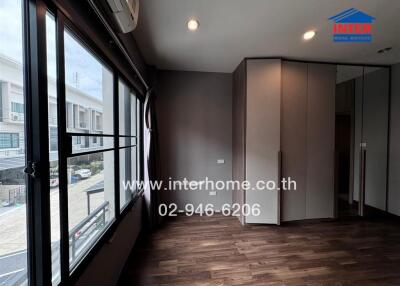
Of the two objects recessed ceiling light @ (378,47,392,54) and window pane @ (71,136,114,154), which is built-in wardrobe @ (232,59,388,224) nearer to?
recessed ceiling light @ (378,47,392,54)

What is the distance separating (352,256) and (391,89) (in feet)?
9.67

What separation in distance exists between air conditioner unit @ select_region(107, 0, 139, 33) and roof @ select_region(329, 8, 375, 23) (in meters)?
2.06

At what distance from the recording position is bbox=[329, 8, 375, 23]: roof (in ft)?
6.27

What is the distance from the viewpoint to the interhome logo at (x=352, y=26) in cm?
196

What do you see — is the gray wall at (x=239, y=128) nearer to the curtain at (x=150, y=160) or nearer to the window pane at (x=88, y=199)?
Answer: the curtain at (x=150, y=160)

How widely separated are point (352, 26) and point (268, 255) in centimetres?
295

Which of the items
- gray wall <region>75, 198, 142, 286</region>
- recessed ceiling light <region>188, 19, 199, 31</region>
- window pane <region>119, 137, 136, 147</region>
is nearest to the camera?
gray wall <region>75, 198, 142, 286</region>

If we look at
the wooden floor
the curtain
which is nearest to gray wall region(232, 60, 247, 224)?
the wooden floor

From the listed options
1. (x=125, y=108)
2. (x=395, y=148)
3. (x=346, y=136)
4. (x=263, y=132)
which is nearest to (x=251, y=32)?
(x=263, y=132)

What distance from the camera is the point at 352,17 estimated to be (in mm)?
2016

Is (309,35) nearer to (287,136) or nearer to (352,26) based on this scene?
(352,26)

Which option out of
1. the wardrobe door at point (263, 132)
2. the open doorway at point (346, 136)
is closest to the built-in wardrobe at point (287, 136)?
the wardrobe door at point (263, 132)

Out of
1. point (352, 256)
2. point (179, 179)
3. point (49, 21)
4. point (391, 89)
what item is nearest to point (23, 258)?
point (49, 21)

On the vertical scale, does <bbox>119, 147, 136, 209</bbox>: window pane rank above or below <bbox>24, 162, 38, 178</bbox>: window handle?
below
